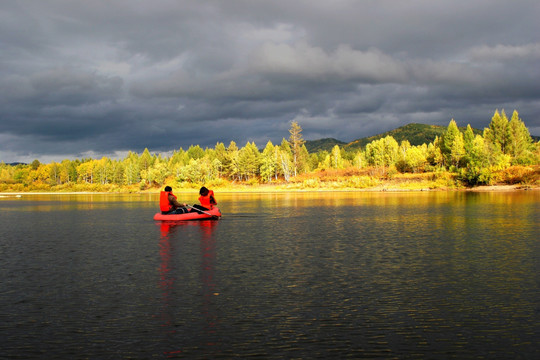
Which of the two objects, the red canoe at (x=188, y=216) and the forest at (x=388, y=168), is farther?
the forest at (x=388, y=168)

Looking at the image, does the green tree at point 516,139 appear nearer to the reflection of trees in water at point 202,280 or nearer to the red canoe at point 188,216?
the red canoe at point 188,216

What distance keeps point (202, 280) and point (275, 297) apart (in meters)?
3.72

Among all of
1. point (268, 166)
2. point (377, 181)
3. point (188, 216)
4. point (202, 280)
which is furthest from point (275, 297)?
point (268, 166)

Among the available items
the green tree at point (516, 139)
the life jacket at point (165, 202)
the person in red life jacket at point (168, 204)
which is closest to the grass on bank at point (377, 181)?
the green tree at point (516, 139)

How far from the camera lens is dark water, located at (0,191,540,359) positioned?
33.3ft

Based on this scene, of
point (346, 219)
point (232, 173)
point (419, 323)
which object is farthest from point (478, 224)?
point (232, 173)

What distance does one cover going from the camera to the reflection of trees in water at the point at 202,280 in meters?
11.4

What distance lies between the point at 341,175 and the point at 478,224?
100 m

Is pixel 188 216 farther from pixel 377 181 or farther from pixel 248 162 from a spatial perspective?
pixel 248 162

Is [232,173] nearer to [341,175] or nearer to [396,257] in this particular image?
[341,175]

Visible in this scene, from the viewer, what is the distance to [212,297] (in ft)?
46.8

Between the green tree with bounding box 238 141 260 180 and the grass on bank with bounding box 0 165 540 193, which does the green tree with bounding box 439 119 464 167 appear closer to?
the grass on bank with bounding box 0 165 540 193

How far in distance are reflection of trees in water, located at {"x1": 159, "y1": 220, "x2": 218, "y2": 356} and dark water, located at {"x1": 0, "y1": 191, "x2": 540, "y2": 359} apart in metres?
0.07

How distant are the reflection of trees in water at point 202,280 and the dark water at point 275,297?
0.07 m
